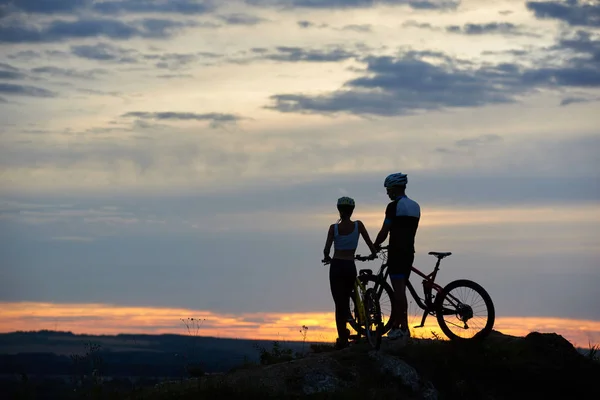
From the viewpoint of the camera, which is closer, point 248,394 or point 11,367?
point 248,394

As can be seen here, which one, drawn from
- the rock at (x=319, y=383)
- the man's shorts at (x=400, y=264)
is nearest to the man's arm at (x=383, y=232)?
the man's shorts at (x=400, y=264)

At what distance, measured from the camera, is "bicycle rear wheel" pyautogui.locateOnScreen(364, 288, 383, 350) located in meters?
15.5

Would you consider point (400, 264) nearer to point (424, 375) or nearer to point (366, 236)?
point (366, 236)

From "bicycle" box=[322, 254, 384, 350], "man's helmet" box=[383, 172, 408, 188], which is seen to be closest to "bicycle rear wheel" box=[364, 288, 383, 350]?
"bicycle" box=[322, 254, 384, 350]

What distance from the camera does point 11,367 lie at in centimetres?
1709

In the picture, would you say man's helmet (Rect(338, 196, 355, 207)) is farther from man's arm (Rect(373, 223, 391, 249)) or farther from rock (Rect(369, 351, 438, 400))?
rock (Rect(369, 351, 438, 400))

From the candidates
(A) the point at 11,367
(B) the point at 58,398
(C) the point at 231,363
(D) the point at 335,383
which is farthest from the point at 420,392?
(A) the point at 11,367

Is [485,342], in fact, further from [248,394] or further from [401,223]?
[248,394]

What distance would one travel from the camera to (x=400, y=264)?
15.4 metres

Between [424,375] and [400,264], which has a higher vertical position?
[400,264]

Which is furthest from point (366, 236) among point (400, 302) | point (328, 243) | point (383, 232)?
point (400, 302)

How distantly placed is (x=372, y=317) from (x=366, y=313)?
13cm

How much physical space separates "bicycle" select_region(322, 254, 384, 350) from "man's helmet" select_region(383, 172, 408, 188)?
1.37 meters

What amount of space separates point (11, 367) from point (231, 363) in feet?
13.8
